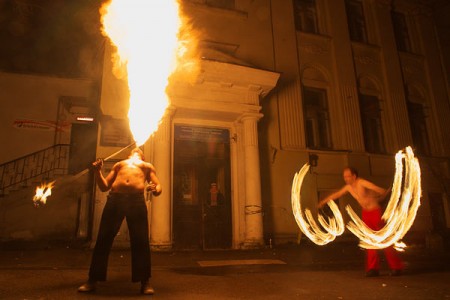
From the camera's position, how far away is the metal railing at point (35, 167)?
12.4 meters

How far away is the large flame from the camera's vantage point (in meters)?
9.05

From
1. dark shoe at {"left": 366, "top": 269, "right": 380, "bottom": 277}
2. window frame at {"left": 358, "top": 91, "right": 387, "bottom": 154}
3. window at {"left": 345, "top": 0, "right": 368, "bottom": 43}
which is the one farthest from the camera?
window at {"left": 345, "top": 0, "right": 368, "bottom": 43}

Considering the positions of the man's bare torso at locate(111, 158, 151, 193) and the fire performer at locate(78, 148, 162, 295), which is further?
the man's bare torso at locate(111, 158, 151, 193)

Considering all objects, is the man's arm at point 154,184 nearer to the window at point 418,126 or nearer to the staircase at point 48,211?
the staircase at point 48,211

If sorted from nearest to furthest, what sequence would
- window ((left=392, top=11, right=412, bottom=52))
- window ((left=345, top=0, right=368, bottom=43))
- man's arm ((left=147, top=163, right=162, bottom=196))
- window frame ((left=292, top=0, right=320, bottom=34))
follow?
man's arm ((left=147, top=163, right=162, bottom=196)) → window frame ((left=292, top=0, right=320, bottom=34)) → window ((left=345, top=0, right=368, bottom=43)) → window ((left=392, top=11, right=412, bottom=52))

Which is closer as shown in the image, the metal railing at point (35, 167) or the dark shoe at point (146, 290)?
the dark shoe at point (146, 290)

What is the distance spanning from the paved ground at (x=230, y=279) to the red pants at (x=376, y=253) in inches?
8.9

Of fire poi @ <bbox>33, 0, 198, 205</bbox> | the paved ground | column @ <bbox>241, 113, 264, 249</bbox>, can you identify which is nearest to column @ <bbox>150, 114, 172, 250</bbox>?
fire poi @ <bbox>33, 0, 198, 205</bbox>

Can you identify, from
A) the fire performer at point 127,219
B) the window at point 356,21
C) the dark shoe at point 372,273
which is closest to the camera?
the fire performer at point 127,219

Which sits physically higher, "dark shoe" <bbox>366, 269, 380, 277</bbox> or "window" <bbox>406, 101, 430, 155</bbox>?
"window" <bbox>406, 101, 430, 155</bbox>

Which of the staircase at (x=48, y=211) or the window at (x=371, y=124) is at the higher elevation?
the window at (x=371, y=124)

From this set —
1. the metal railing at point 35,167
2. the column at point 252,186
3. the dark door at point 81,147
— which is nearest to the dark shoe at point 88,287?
the column at point 252,186

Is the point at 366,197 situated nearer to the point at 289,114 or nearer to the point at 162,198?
the point at 162,198

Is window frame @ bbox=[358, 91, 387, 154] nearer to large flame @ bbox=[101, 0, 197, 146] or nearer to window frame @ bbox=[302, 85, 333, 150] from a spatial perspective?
window frame @ bbox=[302, 85, 333, 150]
